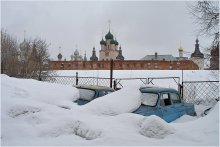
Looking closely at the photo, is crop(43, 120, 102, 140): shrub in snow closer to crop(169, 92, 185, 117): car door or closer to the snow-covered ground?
the snow-covered ground

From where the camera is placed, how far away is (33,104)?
4.63 metres

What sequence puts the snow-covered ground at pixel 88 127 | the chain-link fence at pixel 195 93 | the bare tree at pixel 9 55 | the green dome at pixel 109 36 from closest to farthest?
the snow-covered ground at pixel 88 127, the chain-link fence at pixel 195 93, the bare tree at pixel 9 55, the green dome at pixel 109 36

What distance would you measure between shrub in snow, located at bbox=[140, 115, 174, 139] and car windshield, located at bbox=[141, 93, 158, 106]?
98.0 inches

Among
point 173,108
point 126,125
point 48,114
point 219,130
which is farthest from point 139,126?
point 173,108

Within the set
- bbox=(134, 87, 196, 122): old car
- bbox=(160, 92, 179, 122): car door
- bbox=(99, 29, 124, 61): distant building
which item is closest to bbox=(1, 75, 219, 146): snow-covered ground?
bbox=(134, 87, 196, 122): old car

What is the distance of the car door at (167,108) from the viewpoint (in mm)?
6490

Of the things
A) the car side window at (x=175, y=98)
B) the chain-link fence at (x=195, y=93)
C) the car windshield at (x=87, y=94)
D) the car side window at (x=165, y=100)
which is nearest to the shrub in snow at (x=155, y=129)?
the car side window at (x=165, y=100)

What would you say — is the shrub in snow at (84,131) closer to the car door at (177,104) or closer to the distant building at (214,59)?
the car door at (177,104)

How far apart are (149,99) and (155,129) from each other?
2717 millimetres

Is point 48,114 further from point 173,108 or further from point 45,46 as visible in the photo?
point 45,46

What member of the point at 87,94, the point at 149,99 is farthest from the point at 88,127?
the point at 87,94

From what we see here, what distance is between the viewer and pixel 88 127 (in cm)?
384

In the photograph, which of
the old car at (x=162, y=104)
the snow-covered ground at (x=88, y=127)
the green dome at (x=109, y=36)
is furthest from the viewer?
the green dome at (x=109, y=36)

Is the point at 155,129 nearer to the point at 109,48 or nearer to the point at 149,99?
the point at 149,99
